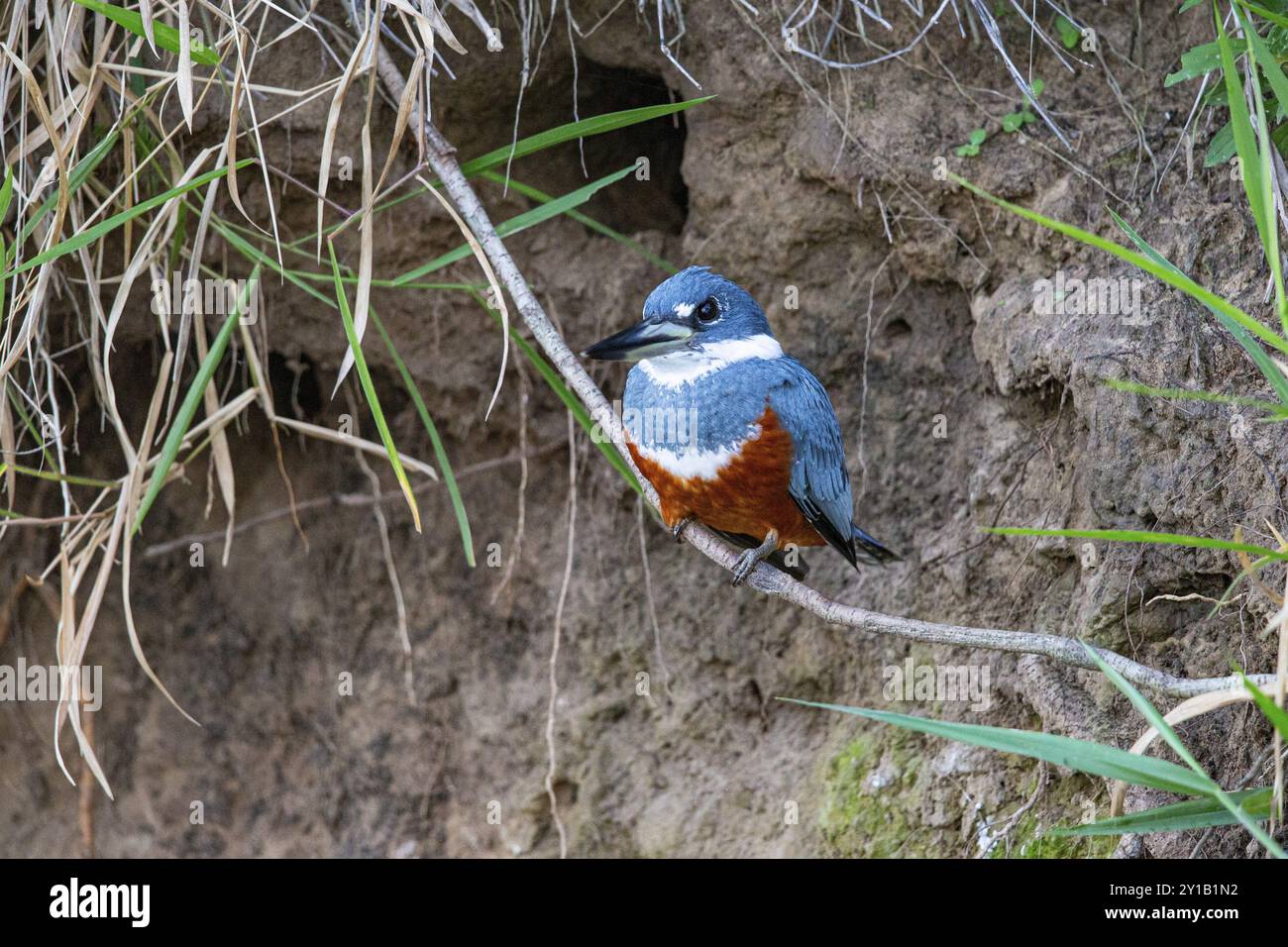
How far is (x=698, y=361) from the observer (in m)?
2.99

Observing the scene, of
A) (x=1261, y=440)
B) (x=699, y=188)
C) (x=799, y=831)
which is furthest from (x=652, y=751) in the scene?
(x=1261, y=440)

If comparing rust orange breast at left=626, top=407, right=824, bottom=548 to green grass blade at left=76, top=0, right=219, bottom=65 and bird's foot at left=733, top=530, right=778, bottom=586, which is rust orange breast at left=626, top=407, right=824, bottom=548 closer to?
bird's foot at left=733, top=530, right=778, bottom=586

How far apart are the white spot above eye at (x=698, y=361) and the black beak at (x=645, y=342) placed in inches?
2.0

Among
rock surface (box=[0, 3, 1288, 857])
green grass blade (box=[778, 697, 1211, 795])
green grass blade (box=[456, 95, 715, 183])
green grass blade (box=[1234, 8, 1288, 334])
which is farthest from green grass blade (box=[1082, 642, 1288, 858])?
green grass blade (box=[456, 95, 715, 183])

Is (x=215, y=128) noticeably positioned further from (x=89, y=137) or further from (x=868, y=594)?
(x=868, y=594)

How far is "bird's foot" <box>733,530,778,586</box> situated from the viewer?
2.90 m

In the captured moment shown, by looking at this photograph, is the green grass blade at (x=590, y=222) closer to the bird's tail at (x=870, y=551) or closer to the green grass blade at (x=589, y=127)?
the green grass blade at (x=589, y=127)

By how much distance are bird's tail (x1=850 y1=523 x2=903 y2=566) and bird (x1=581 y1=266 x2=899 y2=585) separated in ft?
0.77

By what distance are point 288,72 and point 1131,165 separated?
2.39m

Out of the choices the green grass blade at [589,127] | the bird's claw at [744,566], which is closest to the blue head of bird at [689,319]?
the green grass blade at [589,127]

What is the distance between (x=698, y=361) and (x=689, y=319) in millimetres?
121

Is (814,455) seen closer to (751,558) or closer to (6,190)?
(751,558)

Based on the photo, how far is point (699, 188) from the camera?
141 inches

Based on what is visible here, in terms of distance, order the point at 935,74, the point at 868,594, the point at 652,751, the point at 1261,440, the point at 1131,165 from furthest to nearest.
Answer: the point at 652,751 → the point at 868,594 → the point at 935,74 → the point at 1131,165 → the point at 1261,440
